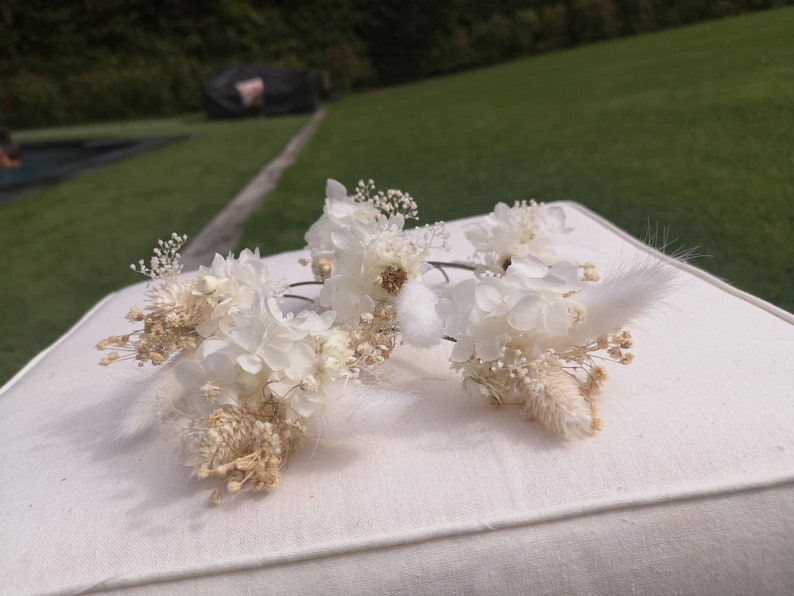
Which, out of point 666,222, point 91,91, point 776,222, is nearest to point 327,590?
point 776,222

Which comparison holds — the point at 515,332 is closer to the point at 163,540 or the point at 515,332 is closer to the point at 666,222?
the point at 163,540

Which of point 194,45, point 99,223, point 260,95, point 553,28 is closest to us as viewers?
point 99,223

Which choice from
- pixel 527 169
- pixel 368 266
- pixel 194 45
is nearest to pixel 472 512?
pixel 368 266

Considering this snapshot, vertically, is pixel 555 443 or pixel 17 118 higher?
pixel 555 443

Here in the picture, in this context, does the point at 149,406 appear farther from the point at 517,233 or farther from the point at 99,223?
the point at 99,223

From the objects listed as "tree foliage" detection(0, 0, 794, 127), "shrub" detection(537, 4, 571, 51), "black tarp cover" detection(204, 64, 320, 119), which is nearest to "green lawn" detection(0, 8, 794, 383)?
"shrub" detection(537, 4, 571, 51)

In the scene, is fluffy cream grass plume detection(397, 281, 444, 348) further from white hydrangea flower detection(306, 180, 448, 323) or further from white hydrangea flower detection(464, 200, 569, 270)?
white hydrangea flower detection(464, 200, 569, 270)
